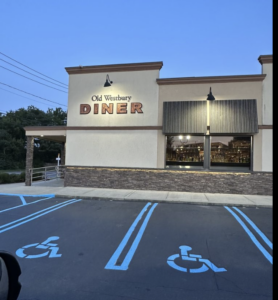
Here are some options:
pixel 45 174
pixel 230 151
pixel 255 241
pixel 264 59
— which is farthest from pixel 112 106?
pixel 255 241

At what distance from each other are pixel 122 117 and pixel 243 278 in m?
9.87

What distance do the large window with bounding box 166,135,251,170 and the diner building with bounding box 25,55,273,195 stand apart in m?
0.05

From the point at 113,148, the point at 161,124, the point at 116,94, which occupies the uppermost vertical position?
the point at 116,94

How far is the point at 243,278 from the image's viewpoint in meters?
3.39

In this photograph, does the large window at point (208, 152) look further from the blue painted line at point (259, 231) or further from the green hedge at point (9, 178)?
the green hedge at point (9, 178)

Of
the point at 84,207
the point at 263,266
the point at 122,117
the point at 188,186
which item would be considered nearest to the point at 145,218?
the point at 84,207

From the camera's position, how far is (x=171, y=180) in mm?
11305

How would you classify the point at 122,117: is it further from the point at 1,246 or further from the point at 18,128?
the point at 18,128

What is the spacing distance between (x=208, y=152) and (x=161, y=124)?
9.29 ft

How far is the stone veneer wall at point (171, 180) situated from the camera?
35.0ft

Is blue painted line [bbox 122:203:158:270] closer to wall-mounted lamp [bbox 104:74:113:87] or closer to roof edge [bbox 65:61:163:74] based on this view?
wall-mounted lamp [bbox 104:74:113:87]

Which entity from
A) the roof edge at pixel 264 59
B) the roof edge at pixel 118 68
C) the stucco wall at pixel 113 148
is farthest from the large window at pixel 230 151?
the roof edge at pixel 118 68

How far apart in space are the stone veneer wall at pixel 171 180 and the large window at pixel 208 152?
494mm

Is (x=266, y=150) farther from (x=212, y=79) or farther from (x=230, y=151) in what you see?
(x=212, y=79)
